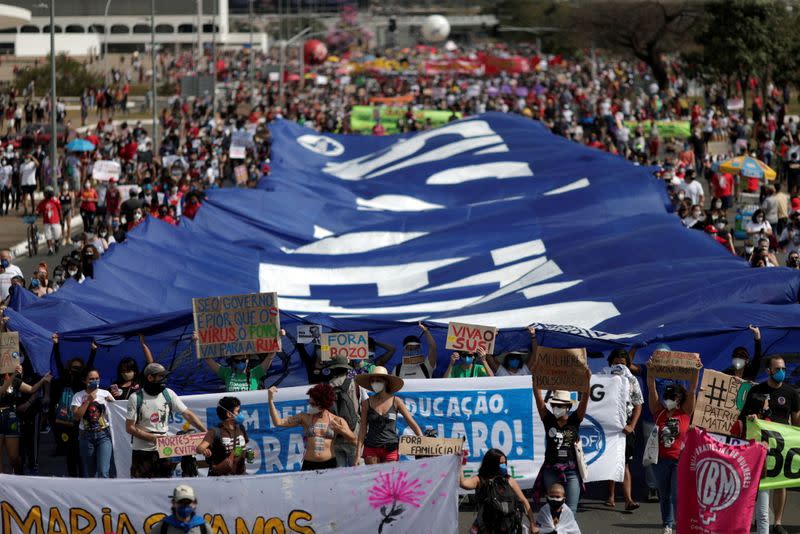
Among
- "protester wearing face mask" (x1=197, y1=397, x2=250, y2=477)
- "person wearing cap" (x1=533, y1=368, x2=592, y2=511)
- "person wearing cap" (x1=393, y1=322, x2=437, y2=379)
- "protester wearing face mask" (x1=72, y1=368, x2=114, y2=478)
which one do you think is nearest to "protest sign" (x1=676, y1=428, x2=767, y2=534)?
"person wearing cap" (x1=533, y1=368, x2=592, y2=511)

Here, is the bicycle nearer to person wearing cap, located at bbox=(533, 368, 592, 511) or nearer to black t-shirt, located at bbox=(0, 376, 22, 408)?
black t-shirt, located at bbox=(0, 376, 22, 408)

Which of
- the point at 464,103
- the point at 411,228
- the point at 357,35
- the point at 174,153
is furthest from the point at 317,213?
the point at 357,35

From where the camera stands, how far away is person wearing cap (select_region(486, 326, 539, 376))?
12273mm

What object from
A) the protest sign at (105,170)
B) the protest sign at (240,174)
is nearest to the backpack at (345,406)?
the protest sign at (105,170)

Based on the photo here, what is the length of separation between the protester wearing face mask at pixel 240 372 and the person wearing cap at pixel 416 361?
1102mm

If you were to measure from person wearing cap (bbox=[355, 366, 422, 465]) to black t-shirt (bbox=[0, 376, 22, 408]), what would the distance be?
326cm

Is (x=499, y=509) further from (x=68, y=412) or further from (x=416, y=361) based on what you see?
(x=68, y=412)

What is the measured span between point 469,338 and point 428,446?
2391 millimetres

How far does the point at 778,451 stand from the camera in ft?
34.6

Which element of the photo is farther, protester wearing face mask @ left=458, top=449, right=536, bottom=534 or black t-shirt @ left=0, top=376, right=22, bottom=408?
black t-shirt @ left=0, top=376, right=22, bottom=408

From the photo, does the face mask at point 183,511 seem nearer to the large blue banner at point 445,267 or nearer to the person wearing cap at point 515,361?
the person wearing cap at point 515,361

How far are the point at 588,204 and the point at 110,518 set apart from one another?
13.1m

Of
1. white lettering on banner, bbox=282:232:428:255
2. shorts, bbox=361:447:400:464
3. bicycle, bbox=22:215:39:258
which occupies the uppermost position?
shorts, bbox=361:447:400:464

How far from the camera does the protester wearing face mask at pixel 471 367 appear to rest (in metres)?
12.2
